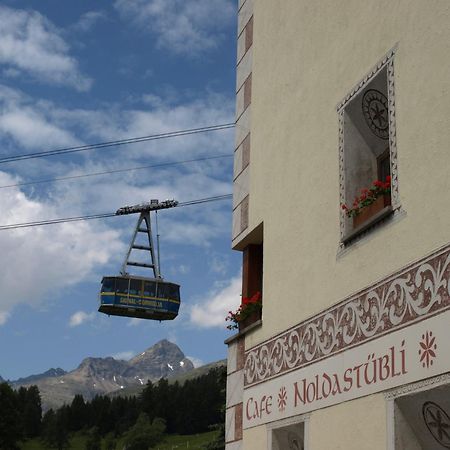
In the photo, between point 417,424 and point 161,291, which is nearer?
point 417,424

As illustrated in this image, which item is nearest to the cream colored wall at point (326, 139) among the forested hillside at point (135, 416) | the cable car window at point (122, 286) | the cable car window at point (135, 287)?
the cable car window at point (122, 286)

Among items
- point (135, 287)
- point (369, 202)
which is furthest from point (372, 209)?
point (135, 287)

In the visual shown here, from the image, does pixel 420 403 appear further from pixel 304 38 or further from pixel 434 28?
pixel 304 38

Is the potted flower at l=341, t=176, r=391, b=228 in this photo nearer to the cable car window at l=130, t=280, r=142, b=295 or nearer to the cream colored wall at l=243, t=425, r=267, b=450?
the cream colored wall at l=243, t=425, r=267, b=450

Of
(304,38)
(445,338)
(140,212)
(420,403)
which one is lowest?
(420,403)

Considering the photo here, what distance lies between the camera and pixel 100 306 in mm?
40250

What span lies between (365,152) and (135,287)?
103 ft

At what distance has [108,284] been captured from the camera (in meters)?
41.6

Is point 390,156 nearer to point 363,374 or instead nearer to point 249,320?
point 363,374

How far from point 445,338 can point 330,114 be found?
13.9 feet

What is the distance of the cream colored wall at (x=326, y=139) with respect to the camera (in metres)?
8.72

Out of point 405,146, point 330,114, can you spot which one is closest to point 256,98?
point 330,114

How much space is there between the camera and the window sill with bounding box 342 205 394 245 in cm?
930

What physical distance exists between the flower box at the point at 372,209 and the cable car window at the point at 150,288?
1240 inches
